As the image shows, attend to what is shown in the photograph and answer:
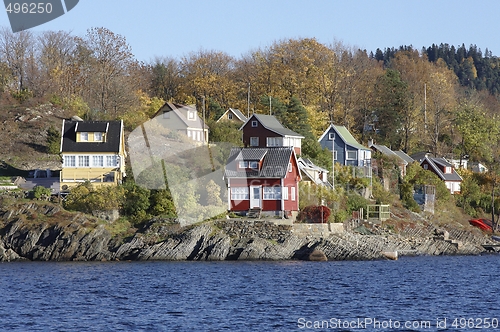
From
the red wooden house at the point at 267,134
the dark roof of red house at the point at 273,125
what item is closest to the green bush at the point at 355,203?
the red wooden house at the point at 267,134

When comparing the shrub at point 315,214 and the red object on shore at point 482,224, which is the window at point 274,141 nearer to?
the shrub at point 315,214

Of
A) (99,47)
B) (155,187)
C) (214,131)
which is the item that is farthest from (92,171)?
(99,47)

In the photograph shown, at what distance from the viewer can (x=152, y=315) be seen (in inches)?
1257

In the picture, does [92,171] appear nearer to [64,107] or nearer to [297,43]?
[64,107]

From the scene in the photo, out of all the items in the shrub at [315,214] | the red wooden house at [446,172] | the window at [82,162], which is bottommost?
the shrub at [315,214]

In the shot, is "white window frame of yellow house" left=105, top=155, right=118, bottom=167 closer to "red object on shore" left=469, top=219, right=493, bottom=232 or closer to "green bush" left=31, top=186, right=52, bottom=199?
"green bush" left=31, top=186, right=52, bottom=199

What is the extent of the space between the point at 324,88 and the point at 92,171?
1386 inches

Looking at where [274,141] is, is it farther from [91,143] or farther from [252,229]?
[252,229]

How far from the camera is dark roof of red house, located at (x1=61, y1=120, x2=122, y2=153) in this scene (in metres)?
62.5

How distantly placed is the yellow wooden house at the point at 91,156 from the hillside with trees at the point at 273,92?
1545cm

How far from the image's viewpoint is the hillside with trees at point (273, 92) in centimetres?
8388

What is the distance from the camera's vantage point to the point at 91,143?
6306 centimetres

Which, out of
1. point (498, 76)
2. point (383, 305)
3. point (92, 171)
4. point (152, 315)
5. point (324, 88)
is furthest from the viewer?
point (498, 76)

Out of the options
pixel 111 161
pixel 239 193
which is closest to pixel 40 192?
pixel 111 161
